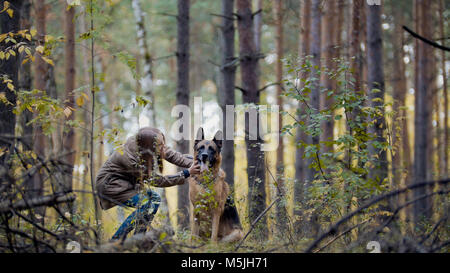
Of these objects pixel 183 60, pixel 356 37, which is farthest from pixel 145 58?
pixel 356 37

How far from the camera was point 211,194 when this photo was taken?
5797 mm

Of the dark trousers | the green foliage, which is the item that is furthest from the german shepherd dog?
the green foliage

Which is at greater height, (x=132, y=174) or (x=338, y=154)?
(x=338, y=154)

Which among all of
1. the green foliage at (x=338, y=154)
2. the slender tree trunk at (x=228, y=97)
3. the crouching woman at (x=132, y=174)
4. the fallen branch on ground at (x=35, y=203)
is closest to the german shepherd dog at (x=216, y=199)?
the crouching woman at (x=132, y=174)

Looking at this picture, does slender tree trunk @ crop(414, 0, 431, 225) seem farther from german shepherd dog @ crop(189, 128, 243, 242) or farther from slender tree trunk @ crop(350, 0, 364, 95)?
german shepherd dog @ crop(189, 128, 243, 242)

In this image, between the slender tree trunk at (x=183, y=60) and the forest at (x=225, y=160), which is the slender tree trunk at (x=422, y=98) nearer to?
the forest at (x=225, y=160)

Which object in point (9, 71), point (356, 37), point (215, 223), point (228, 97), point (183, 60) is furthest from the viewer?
point (183, 60)

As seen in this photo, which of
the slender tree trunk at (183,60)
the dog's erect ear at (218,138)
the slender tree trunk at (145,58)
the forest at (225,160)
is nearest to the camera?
the forest at (225,160)

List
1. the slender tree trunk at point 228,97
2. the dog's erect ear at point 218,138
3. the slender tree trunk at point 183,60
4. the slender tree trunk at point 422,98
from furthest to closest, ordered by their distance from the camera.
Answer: the slender tree trunk at point 422,98 < the slender tree trunk at point 183,60 < the slender tree trunk at point 228,97 < the dog's erect ear at point 218,138

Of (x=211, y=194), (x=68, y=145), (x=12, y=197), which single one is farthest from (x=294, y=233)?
(x=68, y=145)

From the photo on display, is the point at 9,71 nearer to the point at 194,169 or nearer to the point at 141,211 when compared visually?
the point at 141,211

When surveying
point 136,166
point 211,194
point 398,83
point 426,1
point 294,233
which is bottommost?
point 294,233
